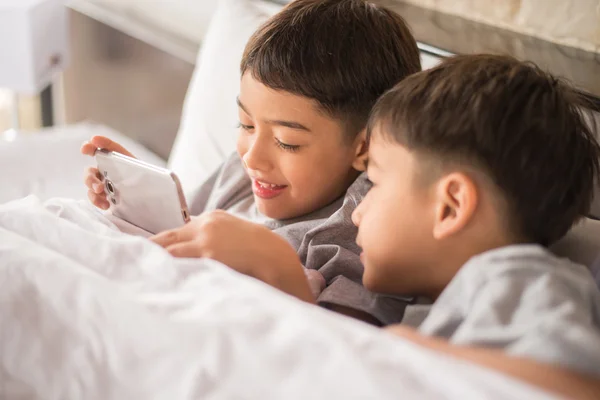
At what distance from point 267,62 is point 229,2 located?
573mm

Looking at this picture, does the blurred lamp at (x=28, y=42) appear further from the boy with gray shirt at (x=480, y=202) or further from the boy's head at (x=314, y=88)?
the boy with gray shirt at (x=480, y=202)

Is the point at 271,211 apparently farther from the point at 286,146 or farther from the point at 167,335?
the point at 167,335

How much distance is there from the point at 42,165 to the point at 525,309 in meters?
1.46

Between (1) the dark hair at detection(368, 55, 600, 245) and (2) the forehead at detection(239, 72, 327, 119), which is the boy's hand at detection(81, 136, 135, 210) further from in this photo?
(1) the dark hair at detection(368, 55, 600, 245)

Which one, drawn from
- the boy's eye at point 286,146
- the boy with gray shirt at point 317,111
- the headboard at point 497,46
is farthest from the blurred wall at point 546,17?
the boy's eye at point 286,146

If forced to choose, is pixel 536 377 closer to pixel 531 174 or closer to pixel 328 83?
pixel 531 174

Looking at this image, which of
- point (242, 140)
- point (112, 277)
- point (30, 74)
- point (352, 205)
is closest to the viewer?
point (112, 277)

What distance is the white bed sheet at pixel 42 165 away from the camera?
5.77 feet

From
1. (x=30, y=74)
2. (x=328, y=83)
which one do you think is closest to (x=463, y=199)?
(x=328, y=83)

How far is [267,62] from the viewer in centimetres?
101

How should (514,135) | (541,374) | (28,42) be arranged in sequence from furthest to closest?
(28,42), (514,135), (541,374)

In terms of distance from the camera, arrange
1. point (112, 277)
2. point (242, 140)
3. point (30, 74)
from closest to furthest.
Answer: point (112, 277), point (242, 140), point (30, 74)

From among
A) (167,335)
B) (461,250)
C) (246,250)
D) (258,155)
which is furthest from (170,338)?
(258,155)

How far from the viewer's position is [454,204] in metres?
0.75
